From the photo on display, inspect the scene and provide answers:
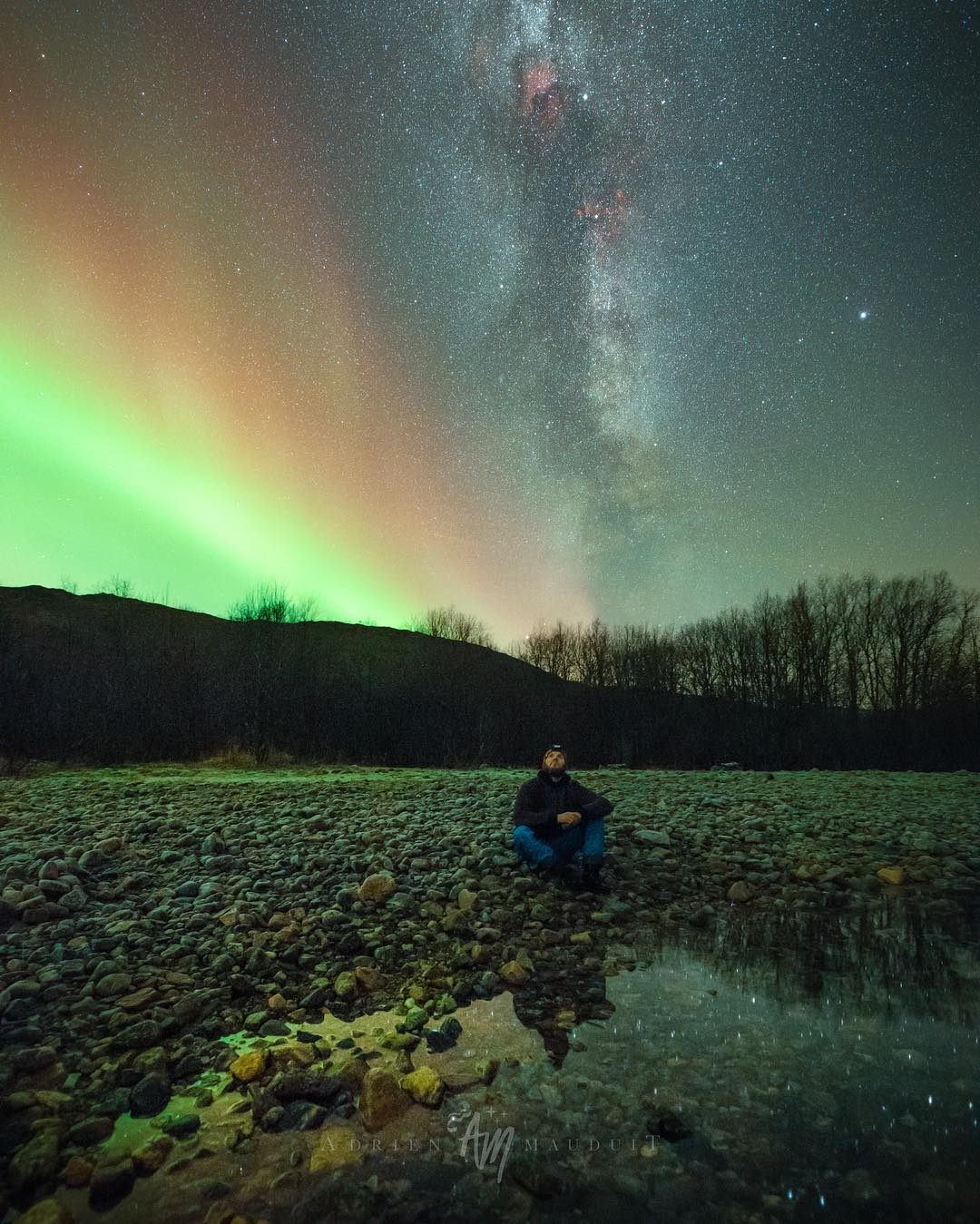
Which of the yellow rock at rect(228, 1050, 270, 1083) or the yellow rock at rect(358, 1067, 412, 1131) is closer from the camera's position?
the yellow rock at rect(358, 1067, 412, 1131)

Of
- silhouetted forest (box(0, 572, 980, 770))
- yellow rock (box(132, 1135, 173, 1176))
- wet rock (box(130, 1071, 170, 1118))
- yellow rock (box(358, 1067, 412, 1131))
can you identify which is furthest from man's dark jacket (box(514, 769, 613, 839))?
silhouetted forest (box(0, 572, 980, 770))

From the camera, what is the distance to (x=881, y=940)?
6070 millimetres

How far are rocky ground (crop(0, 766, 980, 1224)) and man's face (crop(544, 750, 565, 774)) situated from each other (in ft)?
4.05

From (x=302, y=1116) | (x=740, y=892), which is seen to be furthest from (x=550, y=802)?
(x=302, y=1116)

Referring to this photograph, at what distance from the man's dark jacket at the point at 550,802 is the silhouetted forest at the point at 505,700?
2080cm

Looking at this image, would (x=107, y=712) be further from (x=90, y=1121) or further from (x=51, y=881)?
(x=90, y=1121)

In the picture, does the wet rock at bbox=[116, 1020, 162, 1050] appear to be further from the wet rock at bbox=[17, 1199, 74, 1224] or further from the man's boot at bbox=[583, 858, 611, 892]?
the man's boot at bbox=[583, 858, 611, 892]

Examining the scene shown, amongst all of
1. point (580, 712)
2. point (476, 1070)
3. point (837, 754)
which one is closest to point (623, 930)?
point (476, 1070)

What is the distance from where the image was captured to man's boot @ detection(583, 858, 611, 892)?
275 inches

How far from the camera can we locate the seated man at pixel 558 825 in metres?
7.05

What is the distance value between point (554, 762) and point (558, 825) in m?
0.71

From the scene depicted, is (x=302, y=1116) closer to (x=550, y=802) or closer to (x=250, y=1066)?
(x=250, y=1066)

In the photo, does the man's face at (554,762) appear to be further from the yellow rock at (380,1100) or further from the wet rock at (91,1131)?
the wet rock at (91,1131)

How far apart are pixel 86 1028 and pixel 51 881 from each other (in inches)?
99.1
